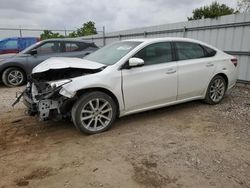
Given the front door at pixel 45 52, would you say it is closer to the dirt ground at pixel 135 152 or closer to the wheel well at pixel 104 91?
the dirt ground at pixel 135 152

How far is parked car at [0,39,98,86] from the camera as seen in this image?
29.7 feet

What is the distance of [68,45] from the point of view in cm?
978

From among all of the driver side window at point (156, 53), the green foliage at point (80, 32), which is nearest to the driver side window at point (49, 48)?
the driver side window at point (156, 53)

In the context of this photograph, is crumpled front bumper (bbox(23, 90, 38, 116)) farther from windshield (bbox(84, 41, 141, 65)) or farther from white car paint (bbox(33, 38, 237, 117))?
windshield (bbox(84, 41, 141, 65))

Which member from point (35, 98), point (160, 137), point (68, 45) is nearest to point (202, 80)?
point (160, 137)

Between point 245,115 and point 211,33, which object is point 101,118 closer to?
point 245,115

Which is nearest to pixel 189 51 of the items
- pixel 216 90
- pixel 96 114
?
pixel 216 90

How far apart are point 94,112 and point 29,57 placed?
563cm

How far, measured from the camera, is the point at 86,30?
27109mm

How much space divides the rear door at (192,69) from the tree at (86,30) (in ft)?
71.1

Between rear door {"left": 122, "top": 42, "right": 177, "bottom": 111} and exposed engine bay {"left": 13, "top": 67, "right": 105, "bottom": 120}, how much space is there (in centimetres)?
62

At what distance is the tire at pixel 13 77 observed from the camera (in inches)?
358

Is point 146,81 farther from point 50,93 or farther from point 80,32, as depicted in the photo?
point 80,32

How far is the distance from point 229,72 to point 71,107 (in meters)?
3.83
